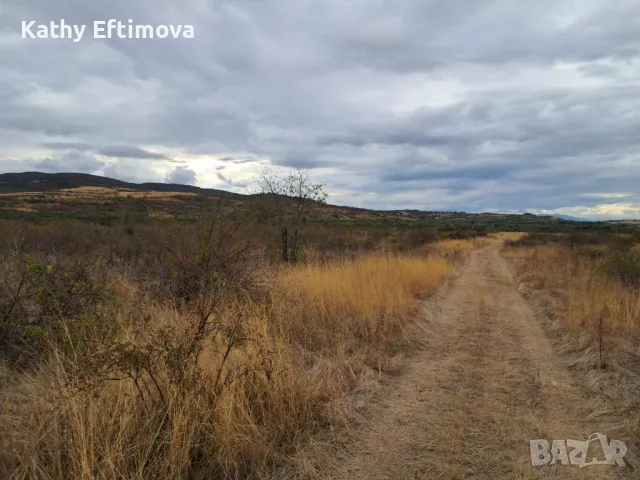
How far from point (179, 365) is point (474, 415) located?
2.93 metres

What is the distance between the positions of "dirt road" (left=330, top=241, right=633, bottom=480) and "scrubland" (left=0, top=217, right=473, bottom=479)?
445 mm

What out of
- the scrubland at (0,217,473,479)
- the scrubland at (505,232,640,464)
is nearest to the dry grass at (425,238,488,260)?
Answer: the scrubland at (505,232,640,464)

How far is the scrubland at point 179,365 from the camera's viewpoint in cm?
291

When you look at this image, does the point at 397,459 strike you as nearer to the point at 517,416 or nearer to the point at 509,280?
the point at 517,416

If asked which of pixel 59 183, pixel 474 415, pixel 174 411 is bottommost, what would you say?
pixel 474 415

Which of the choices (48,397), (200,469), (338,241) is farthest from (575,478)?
(338,241)

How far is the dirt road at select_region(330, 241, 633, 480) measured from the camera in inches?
122

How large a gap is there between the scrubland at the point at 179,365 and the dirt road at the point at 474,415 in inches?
17.5

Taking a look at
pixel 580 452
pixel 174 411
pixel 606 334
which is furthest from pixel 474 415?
pixel 606 334

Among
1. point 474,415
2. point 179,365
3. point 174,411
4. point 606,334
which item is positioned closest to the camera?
point 174,411

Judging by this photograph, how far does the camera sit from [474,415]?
12.8 ft

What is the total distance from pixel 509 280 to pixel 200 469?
14.4m

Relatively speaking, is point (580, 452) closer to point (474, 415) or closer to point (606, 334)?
point (474, 415)

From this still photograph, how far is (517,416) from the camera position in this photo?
389 centimetres
